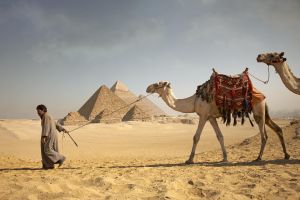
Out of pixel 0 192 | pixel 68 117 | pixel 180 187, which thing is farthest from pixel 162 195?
pixel 68 117

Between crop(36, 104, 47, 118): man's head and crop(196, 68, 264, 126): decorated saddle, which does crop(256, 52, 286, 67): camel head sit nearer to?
crop(196, 68, 264, 126): decorated saddle

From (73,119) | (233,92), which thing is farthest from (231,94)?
(73,119)

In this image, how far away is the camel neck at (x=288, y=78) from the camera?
6746 mm

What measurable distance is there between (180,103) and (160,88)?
2.20 ft

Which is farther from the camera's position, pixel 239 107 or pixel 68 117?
pixel 68 117

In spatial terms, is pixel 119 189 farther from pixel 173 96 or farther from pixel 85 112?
pixel 85 112

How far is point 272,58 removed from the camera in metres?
6.99

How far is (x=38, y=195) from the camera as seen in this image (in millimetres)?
3820

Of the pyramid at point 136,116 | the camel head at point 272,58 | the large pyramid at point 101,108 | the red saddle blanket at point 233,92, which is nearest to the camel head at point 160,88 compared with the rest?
the red saddle blanket at point 233,92

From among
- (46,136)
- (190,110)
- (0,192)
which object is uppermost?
(190,110)

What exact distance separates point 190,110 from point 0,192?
16.2 ft

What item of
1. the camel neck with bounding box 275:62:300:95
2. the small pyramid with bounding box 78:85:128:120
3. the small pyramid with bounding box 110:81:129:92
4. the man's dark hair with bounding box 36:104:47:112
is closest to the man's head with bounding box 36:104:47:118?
the man's dark hair with bounding box 36:104:47:112

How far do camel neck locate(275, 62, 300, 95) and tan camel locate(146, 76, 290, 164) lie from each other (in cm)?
80

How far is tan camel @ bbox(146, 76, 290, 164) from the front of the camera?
23.9 feet
